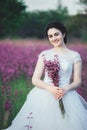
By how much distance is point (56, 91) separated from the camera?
3588mm

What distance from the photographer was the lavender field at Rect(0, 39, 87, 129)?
4562 mm

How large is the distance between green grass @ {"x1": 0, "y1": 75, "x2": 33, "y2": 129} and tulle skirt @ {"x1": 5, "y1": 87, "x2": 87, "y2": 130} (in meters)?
0.58

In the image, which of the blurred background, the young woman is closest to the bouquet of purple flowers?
the young woman

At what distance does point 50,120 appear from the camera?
12.1 ft

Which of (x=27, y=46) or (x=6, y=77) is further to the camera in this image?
(x=27, y=46)

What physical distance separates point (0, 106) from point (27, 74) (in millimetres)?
1118

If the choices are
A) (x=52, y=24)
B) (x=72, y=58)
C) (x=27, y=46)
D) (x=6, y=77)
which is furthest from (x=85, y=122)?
(x=27, y=46)

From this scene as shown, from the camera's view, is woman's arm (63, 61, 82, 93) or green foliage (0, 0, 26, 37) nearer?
woman's arm (63, 61, 82, 93)

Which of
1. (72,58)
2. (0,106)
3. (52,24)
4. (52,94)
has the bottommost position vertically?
(0,106)

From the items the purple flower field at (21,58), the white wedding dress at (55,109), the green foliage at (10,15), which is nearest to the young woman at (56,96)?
the white wedding dress at (55,109)

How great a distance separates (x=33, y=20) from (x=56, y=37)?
2850 millimetres

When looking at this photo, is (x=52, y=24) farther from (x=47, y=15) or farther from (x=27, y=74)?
(x=47, y=15)

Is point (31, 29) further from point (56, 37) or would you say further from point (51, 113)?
point (51, 113)

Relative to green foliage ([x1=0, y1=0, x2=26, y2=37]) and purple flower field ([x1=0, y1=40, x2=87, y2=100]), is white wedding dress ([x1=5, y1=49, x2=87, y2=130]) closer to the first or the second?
purple flower field ([x1=0, y1=40, x2=87, y2=100])
